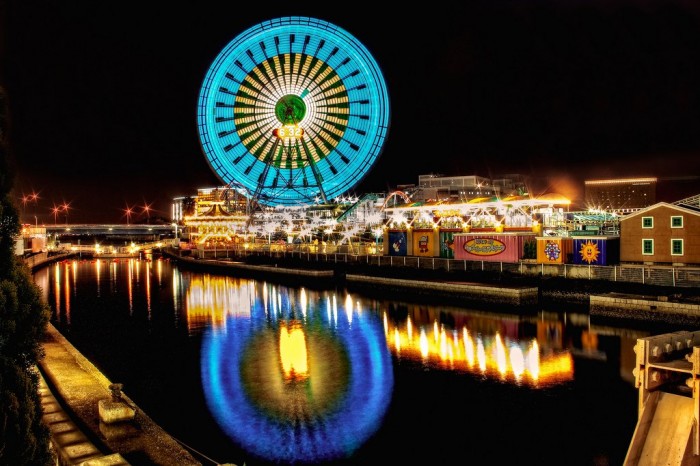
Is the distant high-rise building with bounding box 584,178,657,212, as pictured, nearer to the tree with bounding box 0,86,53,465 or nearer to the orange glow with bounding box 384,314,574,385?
the orange glow with bounding box 384,314,574,385

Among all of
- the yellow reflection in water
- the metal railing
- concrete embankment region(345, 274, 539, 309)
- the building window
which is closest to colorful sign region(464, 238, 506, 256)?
the metal railing

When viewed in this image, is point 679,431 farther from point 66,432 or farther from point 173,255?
point 173,255

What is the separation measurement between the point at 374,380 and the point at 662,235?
15.9 meters

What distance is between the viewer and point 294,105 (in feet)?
161

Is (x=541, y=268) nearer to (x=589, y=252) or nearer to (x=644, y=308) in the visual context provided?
(x=589, y=252)

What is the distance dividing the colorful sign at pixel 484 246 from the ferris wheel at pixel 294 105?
1902 centimetres

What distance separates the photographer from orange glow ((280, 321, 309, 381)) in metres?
15.4

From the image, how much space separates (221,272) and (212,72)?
1717cm

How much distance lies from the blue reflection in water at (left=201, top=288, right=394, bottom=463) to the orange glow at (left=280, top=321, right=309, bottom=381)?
0.53 feet

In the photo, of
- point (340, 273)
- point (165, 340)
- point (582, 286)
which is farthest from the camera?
point (340, 273)

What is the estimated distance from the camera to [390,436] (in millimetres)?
10914

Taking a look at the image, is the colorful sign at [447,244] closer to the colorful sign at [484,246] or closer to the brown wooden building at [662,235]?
the colorful sign at [484,246]

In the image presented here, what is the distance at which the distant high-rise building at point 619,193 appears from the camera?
237ft

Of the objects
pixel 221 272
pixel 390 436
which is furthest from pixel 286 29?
pixel 390 436
